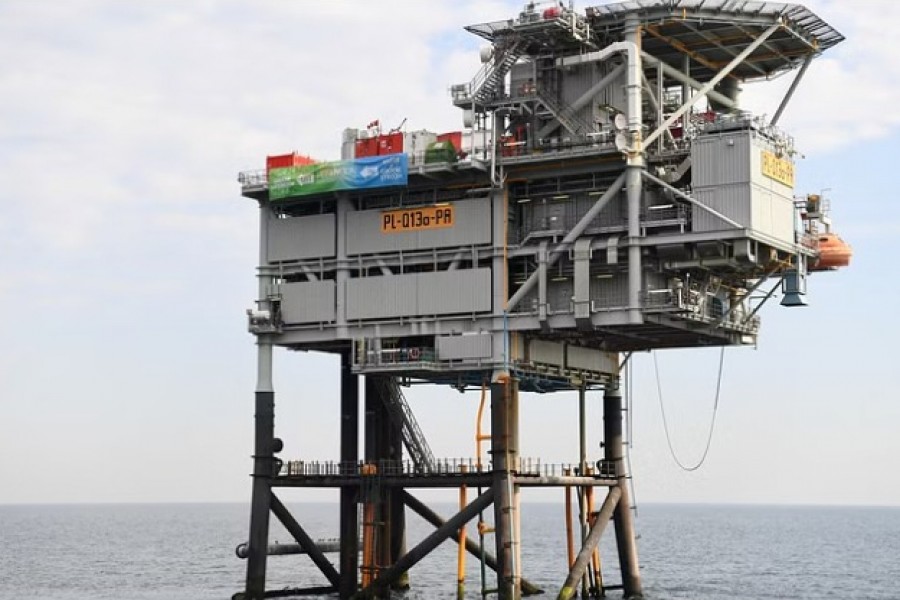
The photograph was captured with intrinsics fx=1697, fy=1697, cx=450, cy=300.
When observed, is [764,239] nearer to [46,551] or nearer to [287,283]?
[287,283]

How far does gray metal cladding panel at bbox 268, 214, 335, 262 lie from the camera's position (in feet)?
243

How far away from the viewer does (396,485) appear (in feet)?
236

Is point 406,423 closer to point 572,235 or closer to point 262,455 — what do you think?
point 262,455

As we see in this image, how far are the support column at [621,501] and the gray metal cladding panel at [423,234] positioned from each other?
46.2 feet

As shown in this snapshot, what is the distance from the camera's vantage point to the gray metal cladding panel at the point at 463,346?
6931 centimetres

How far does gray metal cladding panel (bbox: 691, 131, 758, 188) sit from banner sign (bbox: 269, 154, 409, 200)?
489 inches

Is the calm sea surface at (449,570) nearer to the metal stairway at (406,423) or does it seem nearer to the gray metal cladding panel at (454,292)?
the metal stairway at (406,423)

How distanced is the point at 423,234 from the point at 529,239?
4900 millimetres

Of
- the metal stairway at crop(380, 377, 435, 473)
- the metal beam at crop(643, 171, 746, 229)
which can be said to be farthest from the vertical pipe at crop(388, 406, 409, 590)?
the metal beam at crop(643, 171, 746, 229)

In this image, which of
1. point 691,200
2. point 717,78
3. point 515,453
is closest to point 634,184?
point 691,200

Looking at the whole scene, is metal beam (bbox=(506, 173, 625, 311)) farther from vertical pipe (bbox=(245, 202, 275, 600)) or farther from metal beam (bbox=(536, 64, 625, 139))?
vertical pipe (bbox=(245, 202, 275, 600))

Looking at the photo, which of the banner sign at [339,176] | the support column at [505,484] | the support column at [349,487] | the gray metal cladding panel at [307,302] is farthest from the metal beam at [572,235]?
the support column at [349,487]

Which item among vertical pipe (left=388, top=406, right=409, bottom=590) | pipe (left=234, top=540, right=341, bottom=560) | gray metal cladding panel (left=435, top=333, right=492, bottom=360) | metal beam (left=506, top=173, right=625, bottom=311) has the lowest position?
pipe (left=234, top=540, right=341, bottom=560)

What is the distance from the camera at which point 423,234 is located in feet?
235
